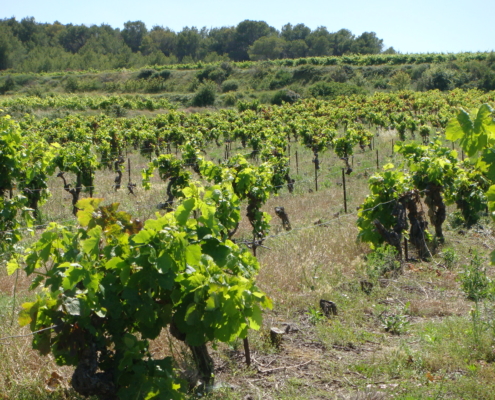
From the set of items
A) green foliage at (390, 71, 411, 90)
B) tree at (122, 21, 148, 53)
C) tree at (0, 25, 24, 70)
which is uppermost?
tree at (122, 21, 148, 53)

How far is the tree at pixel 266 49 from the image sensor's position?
100438mm

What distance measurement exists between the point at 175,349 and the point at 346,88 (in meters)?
45.9

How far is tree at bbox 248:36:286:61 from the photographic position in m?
100

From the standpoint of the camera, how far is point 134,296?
Answer: 315 centimetres

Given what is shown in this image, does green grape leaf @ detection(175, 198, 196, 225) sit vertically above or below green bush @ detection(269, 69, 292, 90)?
below

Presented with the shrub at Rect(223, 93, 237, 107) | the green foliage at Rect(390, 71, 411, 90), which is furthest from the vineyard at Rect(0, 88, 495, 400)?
the green foliage at Rect(390, 71, 411, 90)

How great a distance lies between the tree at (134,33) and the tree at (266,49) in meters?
31.6

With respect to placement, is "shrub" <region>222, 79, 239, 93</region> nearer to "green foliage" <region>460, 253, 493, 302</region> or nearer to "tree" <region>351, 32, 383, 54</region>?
"tree" <region>351, 32, 383, 54</region>

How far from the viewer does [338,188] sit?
14.1m

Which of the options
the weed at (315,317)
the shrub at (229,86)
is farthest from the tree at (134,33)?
the weed at (315,317)

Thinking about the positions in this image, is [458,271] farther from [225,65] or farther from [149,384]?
[225,65]

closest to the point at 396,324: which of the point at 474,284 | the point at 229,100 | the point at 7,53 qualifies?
the point at 474,284

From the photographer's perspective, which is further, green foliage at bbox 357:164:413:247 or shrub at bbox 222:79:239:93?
shrub at bbox 222:79:239:93

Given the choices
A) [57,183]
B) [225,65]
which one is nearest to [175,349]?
[57,183]
